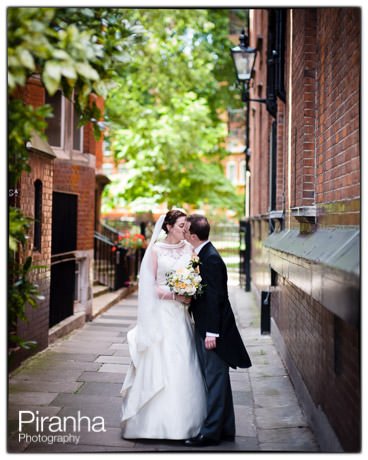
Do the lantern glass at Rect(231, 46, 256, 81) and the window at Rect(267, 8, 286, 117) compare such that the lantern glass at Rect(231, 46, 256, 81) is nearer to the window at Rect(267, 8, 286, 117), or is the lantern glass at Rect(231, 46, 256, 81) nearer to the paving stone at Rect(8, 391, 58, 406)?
the window at Rect(267, 8, 286, 117)

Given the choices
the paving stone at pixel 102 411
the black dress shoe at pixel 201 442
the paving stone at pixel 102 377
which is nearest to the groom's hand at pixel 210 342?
the black dress shoe at pixel 201 442

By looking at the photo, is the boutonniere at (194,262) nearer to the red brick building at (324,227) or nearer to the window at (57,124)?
the red brick building at (324,227)

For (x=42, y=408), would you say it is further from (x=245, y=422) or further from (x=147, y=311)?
(x=245, y=422)

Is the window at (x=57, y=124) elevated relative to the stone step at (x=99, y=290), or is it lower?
elevated

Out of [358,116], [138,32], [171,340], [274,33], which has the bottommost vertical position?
[171,340]

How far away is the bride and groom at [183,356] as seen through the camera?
18.3 feet

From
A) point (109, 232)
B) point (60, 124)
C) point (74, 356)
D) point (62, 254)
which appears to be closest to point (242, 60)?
point (60, 124)

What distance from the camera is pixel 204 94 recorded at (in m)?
27.0

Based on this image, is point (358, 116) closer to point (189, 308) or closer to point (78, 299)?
point (189, 308)

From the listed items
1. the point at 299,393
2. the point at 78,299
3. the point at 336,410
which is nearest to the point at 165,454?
the point at 336,410

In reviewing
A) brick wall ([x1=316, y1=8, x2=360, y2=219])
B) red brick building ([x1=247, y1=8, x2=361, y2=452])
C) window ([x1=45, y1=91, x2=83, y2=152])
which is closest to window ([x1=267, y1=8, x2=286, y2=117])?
red brick building ([x1=247, y1=8, x2=361, y2=452])

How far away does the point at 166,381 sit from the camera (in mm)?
5660

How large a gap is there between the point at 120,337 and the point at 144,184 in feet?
41.2

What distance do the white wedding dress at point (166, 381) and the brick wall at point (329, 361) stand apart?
1004mm
